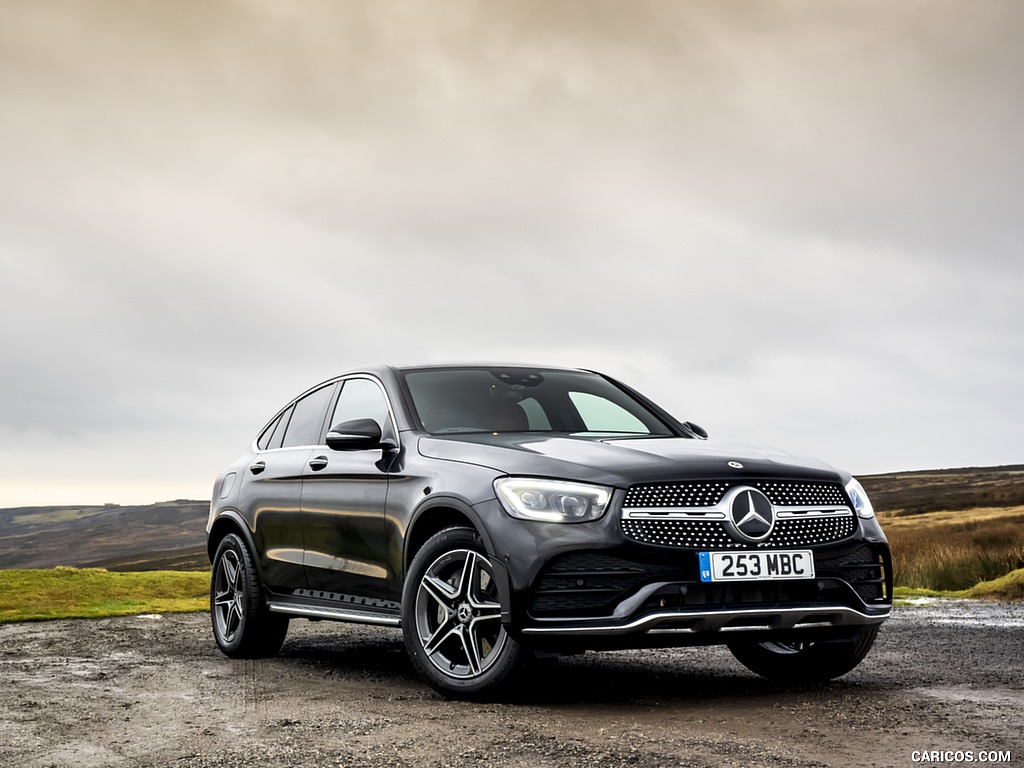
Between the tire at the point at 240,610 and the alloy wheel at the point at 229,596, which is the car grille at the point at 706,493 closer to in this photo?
the tire at the point at 240,610

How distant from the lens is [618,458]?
6.40 meters

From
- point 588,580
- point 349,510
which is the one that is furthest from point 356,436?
point 588,580

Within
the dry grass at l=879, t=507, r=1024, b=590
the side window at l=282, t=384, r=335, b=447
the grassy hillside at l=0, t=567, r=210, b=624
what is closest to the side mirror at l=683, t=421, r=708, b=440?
the side window at l=282, t=384, r=335, b=447

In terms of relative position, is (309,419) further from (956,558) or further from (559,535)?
(956,558)

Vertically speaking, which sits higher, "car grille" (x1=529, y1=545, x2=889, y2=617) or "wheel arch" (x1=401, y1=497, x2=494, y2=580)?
"wheel arch" (x1=401, y1=497, x2=494, y2=580)

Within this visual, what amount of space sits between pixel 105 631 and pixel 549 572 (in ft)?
21.6

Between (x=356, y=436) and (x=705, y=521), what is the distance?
2.19m

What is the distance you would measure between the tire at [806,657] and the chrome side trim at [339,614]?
Answer: 77.1 inches

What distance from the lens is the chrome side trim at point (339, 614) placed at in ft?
23.6

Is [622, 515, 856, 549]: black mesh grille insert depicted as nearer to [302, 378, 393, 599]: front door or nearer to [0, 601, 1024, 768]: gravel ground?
[0, 601, 1024, 768]: gravel ground

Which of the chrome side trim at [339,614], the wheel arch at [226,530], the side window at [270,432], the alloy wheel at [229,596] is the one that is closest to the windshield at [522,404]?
the chrome side trim at [339,614]

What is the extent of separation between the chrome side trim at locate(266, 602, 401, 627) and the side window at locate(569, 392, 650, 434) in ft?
5.88

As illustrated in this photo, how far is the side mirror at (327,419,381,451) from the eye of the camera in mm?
7289

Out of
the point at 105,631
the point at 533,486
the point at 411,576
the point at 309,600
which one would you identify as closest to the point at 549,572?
the point at 533,486
